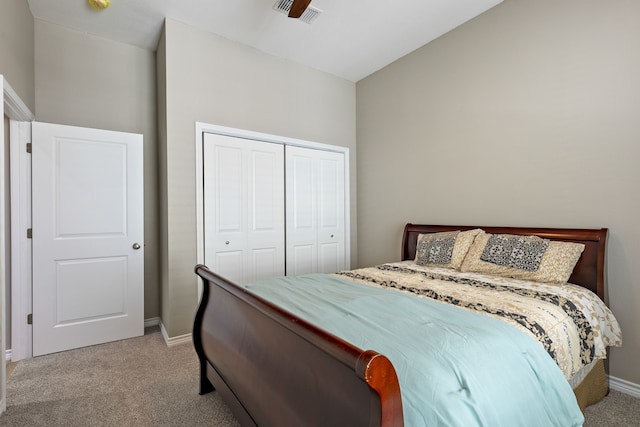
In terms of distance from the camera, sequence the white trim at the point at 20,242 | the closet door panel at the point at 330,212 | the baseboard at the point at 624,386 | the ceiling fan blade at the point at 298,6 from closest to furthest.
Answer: the baseboard at the point at 624,386 → the ceiling fan blade at the point at 298,6 → the white trim at the point at 20,242 → the closet door panel at the point at 330,212

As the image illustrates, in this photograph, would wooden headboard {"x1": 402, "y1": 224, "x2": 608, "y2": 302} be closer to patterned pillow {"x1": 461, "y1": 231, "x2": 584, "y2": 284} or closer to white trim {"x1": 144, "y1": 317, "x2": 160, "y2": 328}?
patterned pillow {"x1": 461, "y1": 231, "x2": 584, "y2": 284}

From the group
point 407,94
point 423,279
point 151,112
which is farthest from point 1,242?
point 407,94

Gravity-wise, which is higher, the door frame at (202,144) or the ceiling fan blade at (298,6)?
the ceiling fan blade at (298,6)

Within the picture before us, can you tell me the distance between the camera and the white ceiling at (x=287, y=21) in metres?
2.71

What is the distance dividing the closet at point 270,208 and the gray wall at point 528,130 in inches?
27.4

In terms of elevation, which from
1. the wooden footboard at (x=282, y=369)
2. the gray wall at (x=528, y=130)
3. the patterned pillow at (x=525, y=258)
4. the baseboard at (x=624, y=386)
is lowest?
the baseboard at (x=624, y=386)

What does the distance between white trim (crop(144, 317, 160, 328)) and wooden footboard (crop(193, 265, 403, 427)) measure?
1586mm

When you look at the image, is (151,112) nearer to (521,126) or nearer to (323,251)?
(323,251)

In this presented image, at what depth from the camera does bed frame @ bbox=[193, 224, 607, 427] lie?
741mm

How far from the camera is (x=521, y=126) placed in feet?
8.48

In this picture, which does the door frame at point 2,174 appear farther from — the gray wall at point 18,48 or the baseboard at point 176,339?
the baseboard at point 176,339

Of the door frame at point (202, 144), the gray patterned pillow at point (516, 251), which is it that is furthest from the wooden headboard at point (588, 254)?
the door frame at point (202, 144)

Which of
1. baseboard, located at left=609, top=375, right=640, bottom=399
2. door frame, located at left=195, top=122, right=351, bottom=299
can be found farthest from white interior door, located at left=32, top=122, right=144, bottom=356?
baseboard, located at left=609, top=375, right=640, bottom=399

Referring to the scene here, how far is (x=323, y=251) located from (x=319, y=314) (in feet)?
8.28
